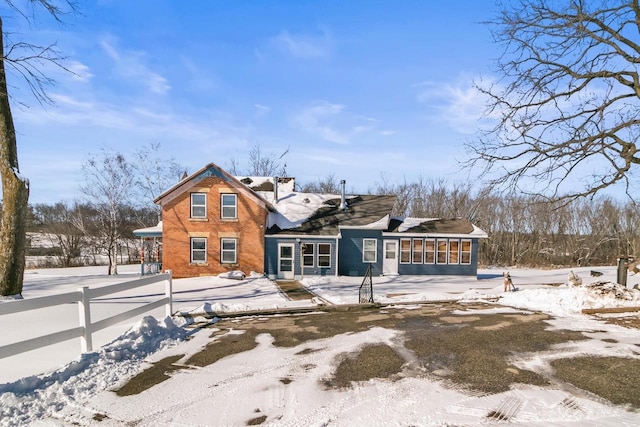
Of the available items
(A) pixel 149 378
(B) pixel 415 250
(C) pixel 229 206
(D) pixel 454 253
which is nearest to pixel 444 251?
(D) pixel 454 253

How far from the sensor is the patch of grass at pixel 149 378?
4.48m

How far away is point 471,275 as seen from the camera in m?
23.4

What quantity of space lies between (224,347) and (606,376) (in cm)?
599

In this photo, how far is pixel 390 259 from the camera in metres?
23.0

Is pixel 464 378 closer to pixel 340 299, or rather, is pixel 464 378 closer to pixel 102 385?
pixel 102 385

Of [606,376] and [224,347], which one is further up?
[606,376]

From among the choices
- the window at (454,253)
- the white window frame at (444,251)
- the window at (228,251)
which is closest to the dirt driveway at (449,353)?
the window at (228,251)

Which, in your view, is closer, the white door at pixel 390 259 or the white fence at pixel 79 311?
the white fence at pixel 79 311

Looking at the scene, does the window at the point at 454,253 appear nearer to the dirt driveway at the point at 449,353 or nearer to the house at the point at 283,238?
the house at the point at 283,238

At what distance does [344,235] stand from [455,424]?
1912 centimetres

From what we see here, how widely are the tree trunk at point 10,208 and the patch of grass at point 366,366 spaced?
385 inches

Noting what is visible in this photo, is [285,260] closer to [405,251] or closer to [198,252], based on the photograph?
[198,252]

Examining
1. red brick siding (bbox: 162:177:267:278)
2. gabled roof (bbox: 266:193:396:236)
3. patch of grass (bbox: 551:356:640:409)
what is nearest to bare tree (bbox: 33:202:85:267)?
red brick siding (bbox: 162:177:267:278)

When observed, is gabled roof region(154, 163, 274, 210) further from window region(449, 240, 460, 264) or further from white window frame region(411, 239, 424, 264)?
window region(449, 240, 460, 264)
